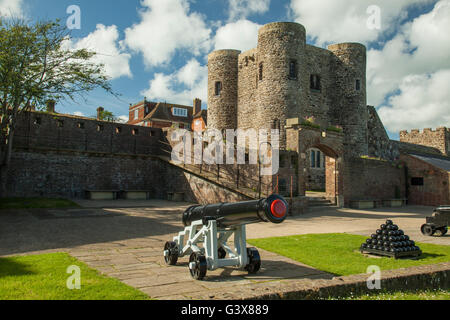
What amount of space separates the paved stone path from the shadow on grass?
0.87 meters

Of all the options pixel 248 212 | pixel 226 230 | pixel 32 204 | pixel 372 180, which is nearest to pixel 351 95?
pixel 372 180

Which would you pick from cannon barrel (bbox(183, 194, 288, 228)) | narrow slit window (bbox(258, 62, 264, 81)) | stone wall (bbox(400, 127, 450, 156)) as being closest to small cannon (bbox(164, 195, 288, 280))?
cannon barrel (bbox(183, 194, 288, 228))

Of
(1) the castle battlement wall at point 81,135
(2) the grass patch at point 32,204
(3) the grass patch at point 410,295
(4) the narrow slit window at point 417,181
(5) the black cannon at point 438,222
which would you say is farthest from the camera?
(4) the narrow slit window at point 417,181

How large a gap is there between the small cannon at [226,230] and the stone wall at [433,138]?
41.4 metres

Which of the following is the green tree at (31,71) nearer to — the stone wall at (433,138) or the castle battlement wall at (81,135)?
the castle battlement wall at (81,135)

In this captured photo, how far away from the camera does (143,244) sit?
7527 mm

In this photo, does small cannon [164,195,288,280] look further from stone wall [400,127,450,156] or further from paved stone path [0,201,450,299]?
stone wall [400,127,450,156]

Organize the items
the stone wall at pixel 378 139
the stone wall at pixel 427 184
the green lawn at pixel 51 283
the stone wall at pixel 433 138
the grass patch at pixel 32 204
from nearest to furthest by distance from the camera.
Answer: the green lawn at pixel 51 283 → the grass patch at pixel 32 204 → the stone wall at pixel 427 184 → the stone wall at pixel 378 139 → the stone wall at pixel 433 138

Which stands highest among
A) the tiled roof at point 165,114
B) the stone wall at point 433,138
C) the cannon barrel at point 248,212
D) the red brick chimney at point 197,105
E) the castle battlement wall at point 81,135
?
the red brick chimney at point 197,105

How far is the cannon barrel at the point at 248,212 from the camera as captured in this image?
4512 mm

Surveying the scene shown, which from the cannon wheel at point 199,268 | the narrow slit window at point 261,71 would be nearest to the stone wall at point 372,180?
the narrow slit window at point 261,71

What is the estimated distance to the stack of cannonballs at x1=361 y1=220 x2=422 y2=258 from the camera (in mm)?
6633
